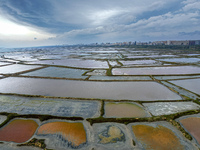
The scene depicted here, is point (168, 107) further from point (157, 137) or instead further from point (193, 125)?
point (157, 137)

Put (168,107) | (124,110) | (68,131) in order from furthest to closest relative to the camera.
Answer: (168,107)
(124,110)
(68,131)

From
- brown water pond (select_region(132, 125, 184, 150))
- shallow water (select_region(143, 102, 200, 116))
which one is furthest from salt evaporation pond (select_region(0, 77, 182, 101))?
brown water pond (select_region(132, 125, 184, 150))

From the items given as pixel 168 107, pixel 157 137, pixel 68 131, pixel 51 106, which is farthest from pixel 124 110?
pixel 51 106

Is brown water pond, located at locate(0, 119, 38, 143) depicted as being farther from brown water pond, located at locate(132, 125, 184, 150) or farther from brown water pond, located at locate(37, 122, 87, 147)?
brown water pond, located at locate(132, 125, 184, 150)

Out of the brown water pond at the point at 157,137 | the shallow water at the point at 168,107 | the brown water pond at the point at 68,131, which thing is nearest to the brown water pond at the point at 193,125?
the shallow water at the point at 168,107

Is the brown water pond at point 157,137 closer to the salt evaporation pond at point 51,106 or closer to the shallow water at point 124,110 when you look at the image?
the shallow water at point 124,110
